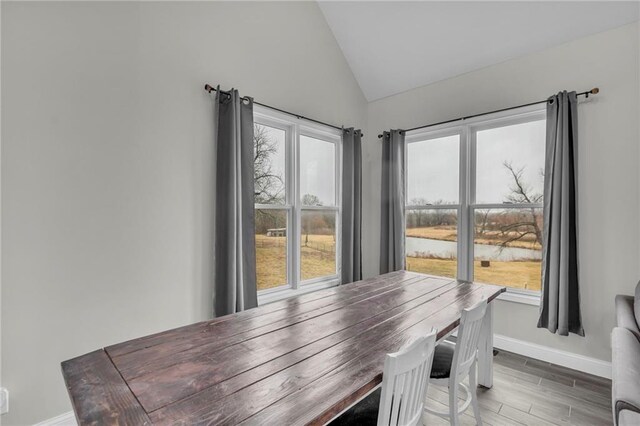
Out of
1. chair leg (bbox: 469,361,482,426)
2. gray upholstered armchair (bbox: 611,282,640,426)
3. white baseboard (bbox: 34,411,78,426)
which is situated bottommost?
white baseboard (bbox: 34,411,78,426)

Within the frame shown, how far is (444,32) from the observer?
3.08m

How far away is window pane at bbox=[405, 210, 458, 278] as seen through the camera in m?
3.45

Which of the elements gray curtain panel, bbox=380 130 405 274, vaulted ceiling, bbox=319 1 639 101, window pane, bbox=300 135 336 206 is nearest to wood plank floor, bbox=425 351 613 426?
gray curtain panel, bbox=380 130 405 274

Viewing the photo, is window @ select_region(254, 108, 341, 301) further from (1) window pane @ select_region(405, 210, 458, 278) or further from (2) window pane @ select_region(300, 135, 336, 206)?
(1) window pane @ select_region(405, 210, 458, 278)

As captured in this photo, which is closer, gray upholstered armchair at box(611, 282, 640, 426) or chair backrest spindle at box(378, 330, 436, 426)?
chair backrest spindle at box(378, 330, 436, 426)

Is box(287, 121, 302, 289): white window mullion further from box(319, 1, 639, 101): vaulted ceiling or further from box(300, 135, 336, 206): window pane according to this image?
box(319, 1, 639, 101): vaulted ceiling

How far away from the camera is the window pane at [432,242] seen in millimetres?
3449

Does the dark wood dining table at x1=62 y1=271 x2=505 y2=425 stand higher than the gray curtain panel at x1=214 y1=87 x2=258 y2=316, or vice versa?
the gray curtain panel at x1=214 y1=87 x2=258 y2=316

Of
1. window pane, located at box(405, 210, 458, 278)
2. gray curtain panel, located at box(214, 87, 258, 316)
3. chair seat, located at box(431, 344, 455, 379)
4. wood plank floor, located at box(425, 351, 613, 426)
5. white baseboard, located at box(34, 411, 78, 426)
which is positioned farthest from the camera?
window pane, located at box(405, 210, 458, 278)

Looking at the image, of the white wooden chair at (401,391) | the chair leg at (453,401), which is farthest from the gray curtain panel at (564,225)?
the white wooden chair at (401,391)

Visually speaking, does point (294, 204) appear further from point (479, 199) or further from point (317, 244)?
point (479, 199)

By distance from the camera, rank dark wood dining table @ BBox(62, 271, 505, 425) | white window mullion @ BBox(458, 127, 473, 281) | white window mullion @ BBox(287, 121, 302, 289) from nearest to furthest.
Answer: dark wood dining table @ BBox(62, 271, 505, 425) → white window mullion @ BBox(287, 121, 302, 289) → white window mullion @ BBox(458, 127, 473, 281)

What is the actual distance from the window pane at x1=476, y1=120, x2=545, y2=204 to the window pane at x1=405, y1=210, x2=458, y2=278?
43cm

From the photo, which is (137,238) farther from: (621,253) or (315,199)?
(621,253)
